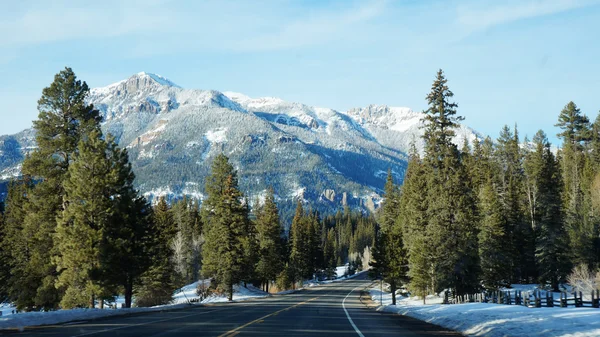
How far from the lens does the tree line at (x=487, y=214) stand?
4434 centimetres

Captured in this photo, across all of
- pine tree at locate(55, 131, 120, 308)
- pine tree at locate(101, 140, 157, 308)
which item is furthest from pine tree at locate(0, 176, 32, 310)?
pine tree at locate(101, 140, 157, 308)

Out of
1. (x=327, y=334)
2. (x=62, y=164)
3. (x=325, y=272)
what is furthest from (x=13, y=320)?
(x=325, y=272)

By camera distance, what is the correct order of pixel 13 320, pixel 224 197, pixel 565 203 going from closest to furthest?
pixel 13 320, pixel 224 197, pixel 565 203

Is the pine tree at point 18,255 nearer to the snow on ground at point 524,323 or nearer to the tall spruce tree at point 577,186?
Result: the snow on ground at point 524,323

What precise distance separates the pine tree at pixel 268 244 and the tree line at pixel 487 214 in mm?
17004

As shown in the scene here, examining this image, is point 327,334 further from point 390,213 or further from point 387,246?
point 390,213

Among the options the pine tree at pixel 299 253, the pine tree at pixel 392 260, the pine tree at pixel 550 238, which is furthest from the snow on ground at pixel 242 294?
the pine tree at pixel 550 238

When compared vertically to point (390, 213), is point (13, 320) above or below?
below

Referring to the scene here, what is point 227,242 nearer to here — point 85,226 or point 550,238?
point 85,226

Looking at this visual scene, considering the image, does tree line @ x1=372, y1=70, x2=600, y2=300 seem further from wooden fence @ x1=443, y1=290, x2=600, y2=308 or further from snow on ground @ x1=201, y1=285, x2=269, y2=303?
snow on ground @ x1=201, y1=285, x2=269, y2=303

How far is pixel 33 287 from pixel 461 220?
34.4 m

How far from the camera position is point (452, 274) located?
4450 cm

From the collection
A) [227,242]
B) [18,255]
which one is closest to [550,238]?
[227,242]

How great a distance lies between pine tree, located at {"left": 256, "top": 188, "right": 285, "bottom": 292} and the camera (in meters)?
77.0
